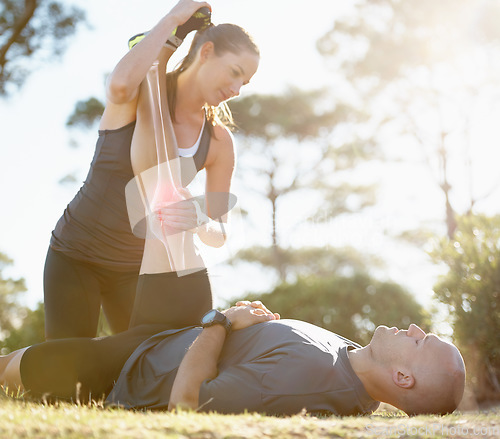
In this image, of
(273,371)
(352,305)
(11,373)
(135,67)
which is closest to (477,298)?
(352,305)

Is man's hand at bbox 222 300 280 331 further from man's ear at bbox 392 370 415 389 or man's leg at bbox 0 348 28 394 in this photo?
man's leg at bbox 0 348 28 394

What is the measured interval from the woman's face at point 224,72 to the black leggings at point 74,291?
1.13m

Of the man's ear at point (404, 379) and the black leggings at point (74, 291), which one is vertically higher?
the black leggings at point (74, 291)

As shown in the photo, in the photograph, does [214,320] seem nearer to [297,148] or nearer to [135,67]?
[135,67]

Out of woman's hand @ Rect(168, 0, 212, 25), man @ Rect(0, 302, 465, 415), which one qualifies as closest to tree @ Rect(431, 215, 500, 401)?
man @ Rect(0, 302, 465, 415)

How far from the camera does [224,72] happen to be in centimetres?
318

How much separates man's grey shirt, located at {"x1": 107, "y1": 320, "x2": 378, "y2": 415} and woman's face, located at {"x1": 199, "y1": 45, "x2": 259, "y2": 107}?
1333 millimetres

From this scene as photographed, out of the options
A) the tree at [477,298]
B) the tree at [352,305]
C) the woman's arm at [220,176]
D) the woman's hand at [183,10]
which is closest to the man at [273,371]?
the woman's arm at [220,176]

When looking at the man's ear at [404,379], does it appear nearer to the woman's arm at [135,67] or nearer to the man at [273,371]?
A: the man at [273,371]

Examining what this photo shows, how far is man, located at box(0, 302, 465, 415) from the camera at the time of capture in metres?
2.35

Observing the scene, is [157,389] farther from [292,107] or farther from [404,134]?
[292,107]

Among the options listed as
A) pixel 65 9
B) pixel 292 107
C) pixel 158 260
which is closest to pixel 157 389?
pixel 158 260

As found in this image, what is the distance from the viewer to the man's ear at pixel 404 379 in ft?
8.17

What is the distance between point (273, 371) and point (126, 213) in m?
1.27
